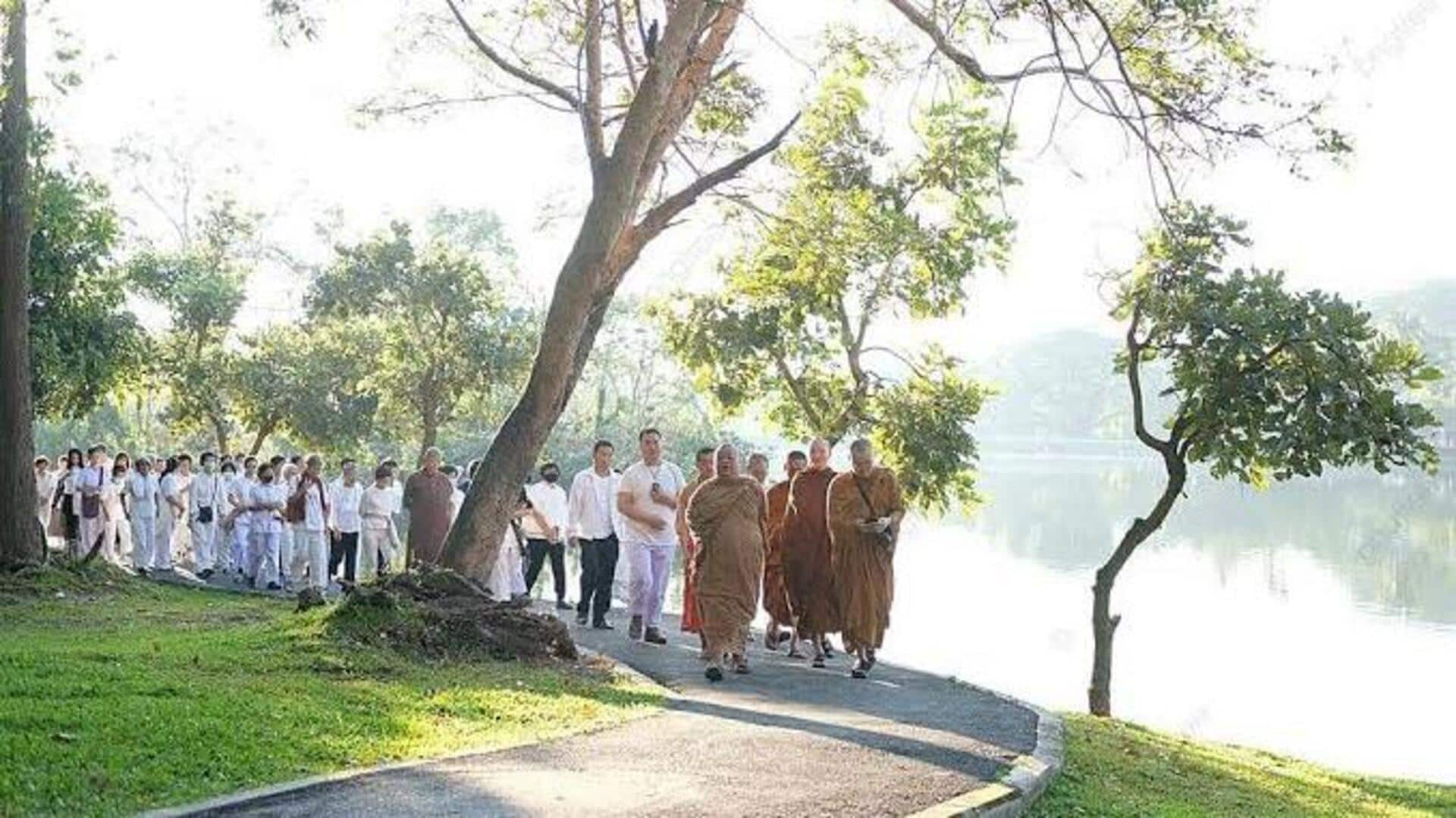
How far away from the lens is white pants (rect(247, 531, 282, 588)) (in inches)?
861

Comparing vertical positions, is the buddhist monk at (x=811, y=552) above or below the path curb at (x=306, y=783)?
above

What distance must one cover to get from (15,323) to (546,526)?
6246mm

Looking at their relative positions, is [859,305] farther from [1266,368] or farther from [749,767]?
[749,767]

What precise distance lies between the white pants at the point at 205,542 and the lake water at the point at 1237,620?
34.9 ft

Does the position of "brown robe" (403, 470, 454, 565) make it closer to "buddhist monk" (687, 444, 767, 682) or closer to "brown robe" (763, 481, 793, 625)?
"brown robe" (763, 481, 793, 625)

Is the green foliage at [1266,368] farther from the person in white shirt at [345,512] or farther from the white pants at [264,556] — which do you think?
the white pants at [264,556]

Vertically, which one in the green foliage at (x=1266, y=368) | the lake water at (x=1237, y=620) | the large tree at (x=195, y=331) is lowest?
the lake water at (x=1237, y=620)

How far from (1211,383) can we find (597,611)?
249 inches

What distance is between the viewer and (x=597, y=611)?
16359 mm

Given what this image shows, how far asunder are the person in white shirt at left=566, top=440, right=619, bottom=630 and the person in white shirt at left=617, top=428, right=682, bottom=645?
0.89 meters

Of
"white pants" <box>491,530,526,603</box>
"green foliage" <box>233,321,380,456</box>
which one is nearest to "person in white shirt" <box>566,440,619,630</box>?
"white pants" <box>491,530,526,603</box>

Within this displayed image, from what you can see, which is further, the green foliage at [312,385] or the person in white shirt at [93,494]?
the green foliage at [312,385]

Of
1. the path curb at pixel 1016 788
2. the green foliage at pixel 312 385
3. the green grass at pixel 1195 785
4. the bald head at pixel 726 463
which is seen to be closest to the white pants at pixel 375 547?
the bald head at pixel 726 463

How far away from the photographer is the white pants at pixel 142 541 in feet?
73.8
